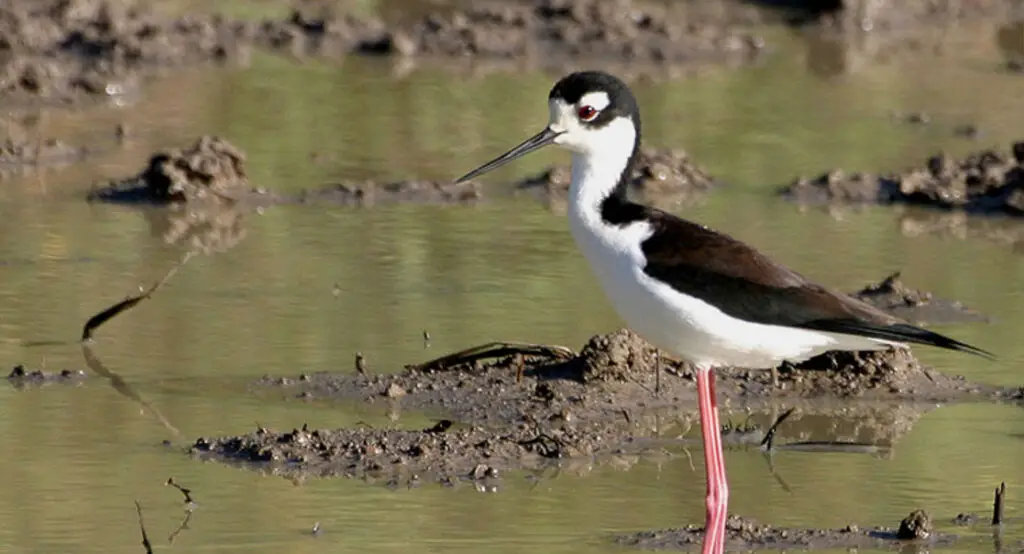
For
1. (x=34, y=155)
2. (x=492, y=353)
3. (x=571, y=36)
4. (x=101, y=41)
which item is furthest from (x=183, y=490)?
(x=571, y=36)

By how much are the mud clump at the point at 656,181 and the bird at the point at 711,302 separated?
175 inches

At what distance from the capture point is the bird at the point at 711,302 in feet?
17.9

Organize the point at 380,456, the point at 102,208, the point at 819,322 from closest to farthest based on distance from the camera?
the point at 819,322 < the point at 380,456 < the point at 102,208

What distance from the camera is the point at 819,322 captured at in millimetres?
5461

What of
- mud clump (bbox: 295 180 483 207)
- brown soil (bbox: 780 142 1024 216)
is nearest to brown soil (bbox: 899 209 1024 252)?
brown soil (bbox: 780 142 1024 216)

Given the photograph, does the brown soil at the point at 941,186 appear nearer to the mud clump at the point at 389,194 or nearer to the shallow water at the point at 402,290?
the shallow water at the point at 402,290

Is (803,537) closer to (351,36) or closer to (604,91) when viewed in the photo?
(604,91)

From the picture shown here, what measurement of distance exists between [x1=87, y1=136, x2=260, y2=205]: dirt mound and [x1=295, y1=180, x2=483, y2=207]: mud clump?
0.31m

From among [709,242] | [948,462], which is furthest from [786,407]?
[709,242]

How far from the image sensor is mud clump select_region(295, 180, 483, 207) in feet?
33.0

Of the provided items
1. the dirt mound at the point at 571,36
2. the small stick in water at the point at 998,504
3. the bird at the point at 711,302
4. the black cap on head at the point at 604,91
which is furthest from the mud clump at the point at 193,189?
the small stick in water at the point at 998,504

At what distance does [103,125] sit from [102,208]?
215 cm

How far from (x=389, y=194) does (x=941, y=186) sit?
2429 mm

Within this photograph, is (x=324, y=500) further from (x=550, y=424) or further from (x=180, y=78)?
(x=180, y=78)
